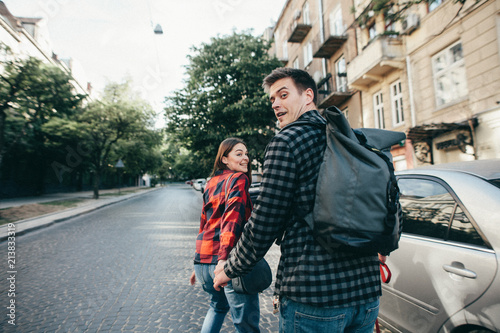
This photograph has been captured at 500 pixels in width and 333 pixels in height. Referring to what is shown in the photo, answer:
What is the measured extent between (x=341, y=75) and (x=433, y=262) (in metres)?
16.5

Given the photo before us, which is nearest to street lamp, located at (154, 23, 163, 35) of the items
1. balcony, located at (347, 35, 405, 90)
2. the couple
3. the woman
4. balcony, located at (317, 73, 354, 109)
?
balcony, located at (347, 35, 405, 90)

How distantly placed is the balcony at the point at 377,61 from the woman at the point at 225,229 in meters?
11.2

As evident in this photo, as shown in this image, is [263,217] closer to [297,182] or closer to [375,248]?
[297,182]

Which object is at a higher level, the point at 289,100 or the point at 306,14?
the point at 306,14

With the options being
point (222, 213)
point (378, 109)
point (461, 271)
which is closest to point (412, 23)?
point (378, 109)

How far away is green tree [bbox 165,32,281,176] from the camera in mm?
18344

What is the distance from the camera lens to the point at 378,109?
567 inches

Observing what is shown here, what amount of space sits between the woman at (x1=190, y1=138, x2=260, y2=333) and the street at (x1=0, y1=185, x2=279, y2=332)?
124 cm

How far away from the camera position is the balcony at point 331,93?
16422mm

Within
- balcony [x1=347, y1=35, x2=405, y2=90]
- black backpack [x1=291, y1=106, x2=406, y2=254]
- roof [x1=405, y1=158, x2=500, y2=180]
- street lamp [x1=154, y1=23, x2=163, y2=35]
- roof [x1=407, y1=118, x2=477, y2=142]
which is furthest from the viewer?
street lamp [x1=154, y1=23, x2=163, y2=35]

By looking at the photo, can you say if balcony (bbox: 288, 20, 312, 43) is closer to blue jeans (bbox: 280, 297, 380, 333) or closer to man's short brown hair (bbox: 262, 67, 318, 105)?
man's short brown hair (bbox: 262, 67, 318, 105)

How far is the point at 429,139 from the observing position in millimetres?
11016

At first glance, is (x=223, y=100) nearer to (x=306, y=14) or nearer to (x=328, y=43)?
(x=328, y=43)

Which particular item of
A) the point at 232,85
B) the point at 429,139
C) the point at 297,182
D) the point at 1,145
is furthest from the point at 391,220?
the point at 232,85
